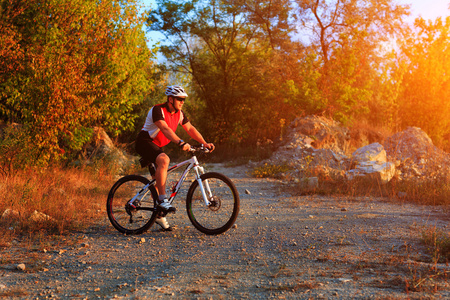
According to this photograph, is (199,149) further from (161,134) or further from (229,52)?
(229,52)

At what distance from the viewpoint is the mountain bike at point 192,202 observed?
5.57 metres

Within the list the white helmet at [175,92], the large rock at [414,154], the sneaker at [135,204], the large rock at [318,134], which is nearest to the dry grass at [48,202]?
the sneaker at [135,204]

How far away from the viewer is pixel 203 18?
20438mm

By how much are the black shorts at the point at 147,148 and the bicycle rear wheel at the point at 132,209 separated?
0.39 metres

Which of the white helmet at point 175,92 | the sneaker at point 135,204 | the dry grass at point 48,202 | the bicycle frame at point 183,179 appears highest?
the white helmet at point 175,92

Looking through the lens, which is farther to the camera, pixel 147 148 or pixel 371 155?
pixel 371 155

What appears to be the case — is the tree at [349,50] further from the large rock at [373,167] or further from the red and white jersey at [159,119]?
the red and white jersey at [159,119]

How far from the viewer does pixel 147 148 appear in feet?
18.7

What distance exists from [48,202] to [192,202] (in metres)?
2.97

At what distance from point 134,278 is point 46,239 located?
2180 mm

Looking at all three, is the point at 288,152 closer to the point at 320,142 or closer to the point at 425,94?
the point at 320,142

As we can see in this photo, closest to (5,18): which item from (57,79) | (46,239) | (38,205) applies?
(57,79)

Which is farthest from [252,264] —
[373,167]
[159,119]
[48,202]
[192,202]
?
[373,167]

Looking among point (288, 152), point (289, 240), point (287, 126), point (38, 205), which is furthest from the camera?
point (287, 126)
